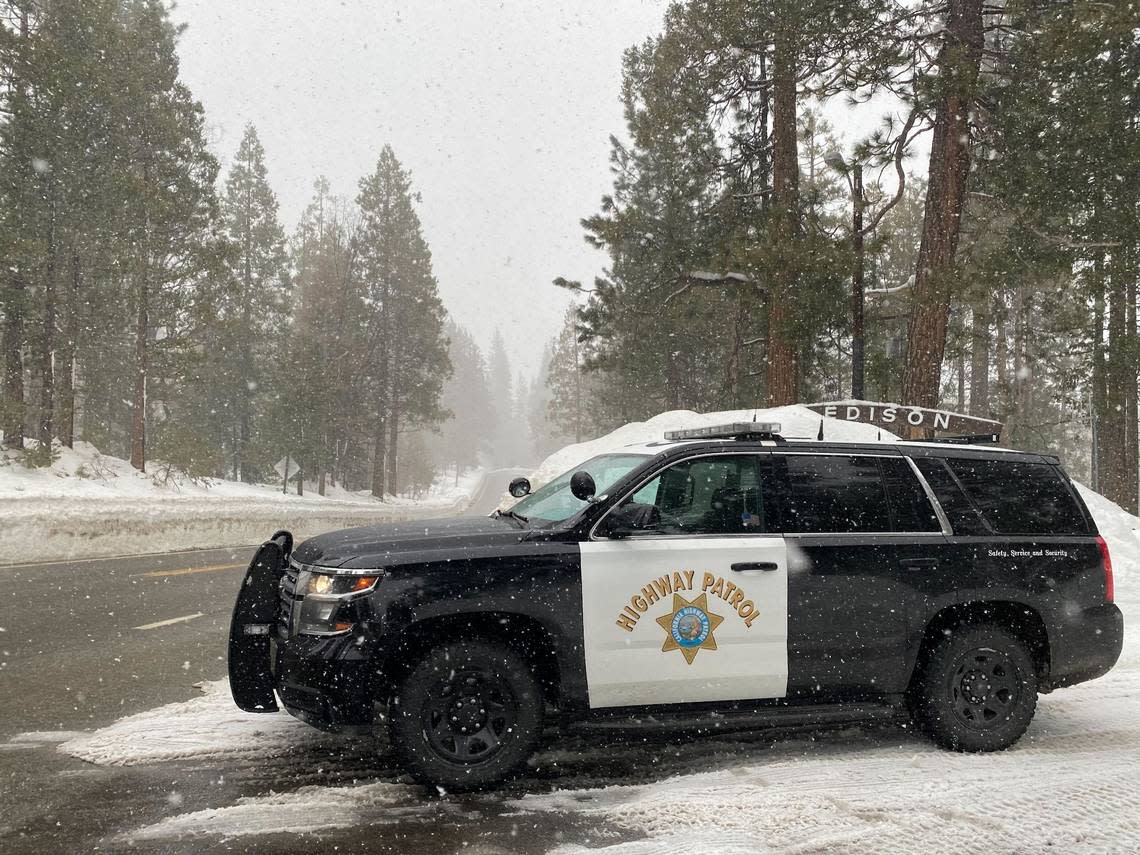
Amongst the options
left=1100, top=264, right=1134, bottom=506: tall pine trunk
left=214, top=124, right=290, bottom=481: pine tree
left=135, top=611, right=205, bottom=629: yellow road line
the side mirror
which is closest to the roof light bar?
the side mirror

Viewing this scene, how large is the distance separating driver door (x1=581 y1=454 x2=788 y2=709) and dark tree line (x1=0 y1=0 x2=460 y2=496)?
64.0ft

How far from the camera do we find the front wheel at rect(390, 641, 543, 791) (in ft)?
13.9

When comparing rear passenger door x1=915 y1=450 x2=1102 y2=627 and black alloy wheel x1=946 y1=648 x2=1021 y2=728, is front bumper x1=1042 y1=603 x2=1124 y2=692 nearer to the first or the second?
rear passenger door x1=915 y1=450 x2=1102 y2=627

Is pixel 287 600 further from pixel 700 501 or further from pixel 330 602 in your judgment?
pixel 700 501

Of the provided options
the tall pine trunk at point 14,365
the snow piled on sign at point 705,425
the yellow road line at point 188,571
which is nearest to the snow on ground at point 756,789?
the snow piled on sign at point 705,425

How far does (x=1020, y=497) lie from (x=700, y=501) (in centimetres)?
Answer: 225

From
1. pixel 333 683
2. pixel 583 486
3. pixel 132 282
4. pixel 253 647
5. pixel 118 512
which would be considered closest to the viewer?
pixel 333 683

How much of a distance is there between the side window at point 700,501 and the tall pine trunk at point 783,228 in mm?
12003

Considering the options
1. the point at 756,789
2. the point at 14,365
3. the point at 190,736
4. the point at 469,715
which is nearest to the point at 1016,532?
the point at 756,789

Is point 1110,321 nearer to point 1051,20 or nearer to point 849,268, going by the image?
point 849,268

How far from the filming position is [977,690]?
5160 millimetres

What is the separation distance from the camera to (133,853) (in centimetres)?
350

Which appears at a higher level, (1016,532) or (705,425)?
(705,425)

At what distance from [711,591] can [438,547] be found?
155cm
